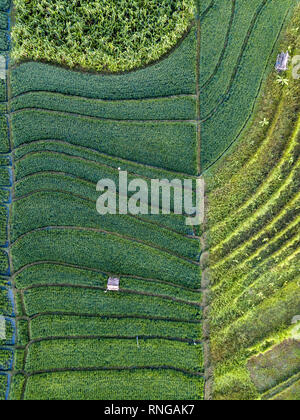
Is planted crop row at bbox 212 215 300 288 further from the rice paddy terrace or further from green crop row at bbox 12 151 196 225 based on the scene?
green crop row at bbox 12 151 196 225

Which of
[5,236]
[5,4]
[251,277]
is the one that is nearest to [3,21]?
[5,4]

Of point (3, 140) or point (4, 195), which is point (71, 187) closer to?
point (4, 195)

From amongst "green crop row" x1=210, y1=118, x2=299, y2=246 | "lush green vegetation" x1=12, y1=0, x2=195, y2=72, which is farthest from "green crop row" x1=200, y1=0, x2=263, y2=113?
"green crop row" x1=210, y1=118, x2=299, y2=246

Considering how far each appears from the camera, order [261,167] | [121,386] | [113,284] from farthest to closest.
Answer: [261,167] < [121,386] < [113,284]

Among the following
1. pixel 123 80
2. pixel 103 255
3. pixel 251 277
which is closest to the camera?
pixel 251 277

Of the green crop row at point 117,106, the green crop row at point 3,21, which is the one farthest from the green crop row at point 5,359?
the green crop row at point 3,21

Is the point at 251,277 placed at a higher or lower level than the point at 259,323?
higher

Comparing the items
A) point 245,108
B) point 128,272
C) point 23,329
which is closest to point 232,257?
point 128,272
